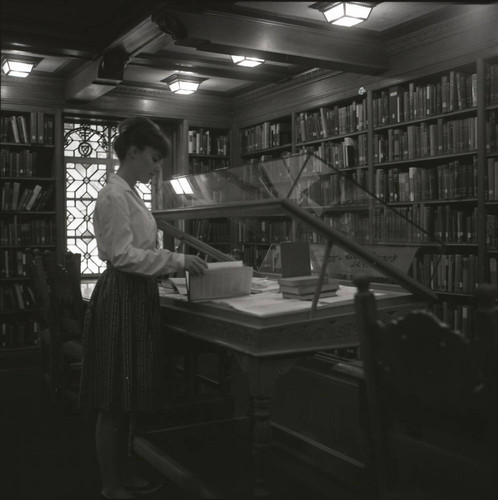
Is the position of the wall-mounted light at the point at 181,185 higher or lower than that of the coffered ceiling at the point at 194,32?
lower

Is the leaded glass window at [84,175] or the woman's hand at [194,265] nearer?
the woman's hand at [194,265]

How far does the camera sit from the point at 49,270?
4.00 metres

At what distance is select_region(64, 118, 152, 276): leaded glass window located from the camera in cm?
676

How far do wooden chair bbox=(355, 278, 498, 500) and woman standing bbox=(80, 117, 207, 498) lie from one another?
1215 mm

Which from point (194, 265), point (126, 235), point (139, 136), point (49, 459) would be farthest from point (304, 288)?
point (49, 459)

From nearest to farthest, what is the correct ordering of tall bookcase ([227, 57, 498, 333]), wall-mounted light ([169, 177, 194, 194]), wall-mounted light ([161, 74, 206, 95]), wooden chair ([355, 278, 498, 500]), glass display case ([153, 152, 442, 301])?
wooden chair ([355, 278, 498, 500]) → glass display case ([153, 152, 442, 301]) → wall-mounted light ([169, 177, 194, 194]) → tall bookcase ([227, 57, 498, 333]) → wall-mounted light ([161, 74, 206, 95])

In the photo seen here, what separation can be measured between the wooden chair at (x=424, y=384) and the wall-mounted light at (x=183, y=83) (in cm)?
518

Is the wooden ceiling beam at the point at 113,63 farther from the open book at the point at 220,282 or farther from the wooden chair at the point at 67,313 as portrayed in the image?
the open book at the point at 220,282

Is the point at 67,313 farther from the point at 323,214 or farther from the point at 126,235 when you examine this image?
the point at 323,214

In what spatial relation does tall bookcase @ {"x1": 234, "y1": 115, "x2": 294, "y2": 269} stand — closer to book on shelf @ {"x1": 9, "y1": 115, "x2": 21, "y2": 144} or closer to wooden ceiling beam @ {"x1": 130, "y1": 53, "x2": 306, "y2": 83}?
wooden ceiling beam @ {"x1": 130, "y1": 53, "x2": 306, "y2": 83}

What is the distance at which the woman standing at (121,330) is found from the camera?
8.44 feet

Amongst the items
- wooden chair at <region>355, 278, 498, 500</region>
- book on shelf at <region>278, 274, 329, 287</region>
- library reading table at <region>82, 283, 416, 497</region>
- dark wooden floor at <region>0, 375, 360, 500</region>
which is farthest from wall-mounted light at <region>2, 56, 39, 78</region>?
wooden chair at <region>355, 278, 498, 500</region>

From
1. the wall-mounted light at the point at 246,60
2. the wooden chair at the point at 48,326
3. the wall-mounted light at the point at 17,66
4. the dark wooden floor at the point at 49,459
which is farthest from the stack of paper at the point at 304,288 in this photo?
the wall-mounted light at the point at 17,66

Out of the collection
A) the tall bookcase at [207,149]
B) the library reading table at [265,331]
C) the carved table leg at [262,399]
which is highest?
the tall bookcase at [207,149]
